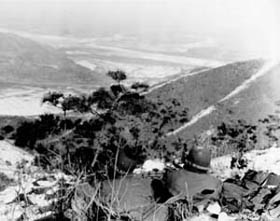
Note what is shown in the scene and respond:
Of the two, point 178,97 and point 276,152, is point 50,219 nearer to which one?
point 276,152

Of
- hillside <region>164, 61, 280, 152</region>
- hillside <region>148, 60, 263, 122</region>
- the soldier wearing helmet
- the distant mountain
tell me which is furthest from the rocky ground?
the distant mountain

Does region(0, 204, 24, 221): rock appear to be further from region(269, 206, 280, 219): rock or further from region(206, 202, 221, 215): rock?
region(269, 206, 280, 219): rock

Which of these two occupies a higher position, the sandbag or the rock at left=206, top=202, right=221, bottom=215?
the sandbag

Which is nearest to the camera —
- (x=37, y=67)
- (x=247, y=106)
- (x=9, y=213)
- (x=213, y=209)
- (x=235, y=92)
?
(x=213, y=209)

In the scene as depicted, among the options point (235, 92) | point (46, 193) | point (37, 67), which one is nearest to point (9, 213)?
point (46, 193)

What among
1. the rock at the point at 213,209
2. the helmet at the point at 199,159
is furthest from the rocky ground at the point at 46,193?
the helmet at the point at 199,159

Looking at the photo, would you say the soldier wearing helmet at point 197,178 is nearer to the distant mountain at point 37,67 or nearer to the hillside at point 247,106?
the hillside at point 247,106

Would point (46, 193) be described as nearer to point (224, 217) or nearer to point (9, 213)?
point (9, 213)
